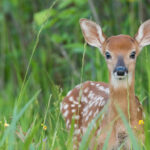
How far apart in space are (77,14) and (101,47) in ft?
5.98

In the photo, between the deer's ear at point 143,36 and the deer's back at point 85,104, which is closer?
the deer's ear at point 143,36

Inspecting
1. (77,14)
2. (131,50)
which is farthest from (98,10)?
(131,50)

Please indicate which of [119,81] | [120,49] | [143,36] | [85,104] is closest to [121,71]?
[119,81]

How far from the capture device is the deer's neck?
12.7 feet

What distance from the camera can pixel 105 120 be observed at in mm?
3914

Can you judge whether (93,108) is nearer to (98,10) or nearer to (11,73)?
(98,10)

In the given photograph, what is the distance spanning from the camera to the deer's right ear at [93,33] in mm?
4250

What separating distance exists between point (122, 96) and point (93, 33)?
647mm

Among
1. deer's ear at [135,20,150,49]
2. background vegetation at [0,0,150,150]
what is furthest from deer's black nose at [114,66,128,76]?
background vegetation at [0,0,150,150]

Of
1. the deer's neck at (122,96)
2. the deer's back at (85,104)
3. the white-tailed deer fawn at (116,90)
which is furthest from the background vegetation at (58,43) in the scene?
the deer's neck at (122,96)

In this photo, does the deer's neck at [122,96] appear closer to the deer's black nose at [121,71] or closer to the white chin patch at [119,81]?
the white chin patch at [119,81]

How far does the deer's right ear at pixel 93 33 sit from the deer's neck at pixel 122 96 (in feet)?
1.48

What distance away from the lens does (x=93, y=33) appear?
169 inches

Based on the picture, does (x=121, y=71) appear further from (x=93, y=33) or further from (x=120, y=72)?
(x=93, y=33)
